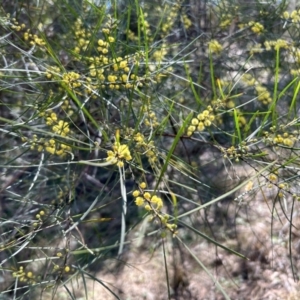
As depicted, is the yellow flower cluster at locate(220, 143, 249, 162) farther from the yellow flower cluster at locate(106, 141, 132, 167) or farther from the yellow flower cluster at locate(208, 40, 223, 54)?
the yellow flower cluster at locate(208, 40, 223, 54)

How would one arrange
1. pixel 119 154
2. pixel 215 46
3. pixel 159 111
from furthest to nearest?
pixel 215 46 < pixel 159 111 < pixel 119 154

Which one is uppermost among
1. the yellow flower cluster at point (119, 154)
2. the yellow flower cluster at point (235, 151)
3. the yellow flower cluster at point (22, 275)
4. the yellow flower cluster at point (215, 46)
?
the yellow flower cluster at point (119, 154)

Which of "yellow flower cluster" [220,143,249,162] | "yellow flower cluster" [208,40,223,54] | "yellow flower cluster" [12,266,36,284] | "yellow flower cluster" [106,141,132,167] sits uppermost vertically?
"yellow flower cluster" [106,141,132,167]

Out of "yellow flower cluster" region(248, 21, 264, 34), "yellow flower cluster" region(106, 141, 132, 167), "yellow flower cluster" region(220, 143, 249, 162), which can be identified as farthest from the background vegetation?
"yellow flower cluster" region(106, 141, 132, 167)

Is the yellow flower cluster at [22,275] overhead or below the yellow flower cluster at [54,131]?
below

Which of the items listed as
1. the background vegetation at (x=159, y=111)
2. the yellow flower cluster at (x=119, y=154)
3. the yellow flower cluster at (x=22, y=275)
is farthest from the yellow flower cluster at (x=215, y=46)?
the yellow flower cluster at (x=119, y=154)

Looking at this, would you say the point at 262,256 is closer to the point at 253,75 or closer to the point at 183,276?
the point at 183,276

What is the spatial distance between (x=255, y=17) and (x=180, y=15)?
402 millimetres

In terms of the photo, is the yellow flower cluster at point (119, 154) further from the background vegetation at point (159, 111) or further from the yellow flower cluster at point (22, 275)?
the yellow flower cluster at point (22, 275)

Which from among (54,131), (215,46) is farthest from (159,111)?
(54,131)

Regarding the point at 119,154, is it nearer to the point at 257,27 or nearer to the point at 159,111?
the point at 159,111

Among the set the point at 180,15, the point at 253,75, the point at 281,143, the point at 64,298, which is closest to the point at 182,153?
the point at 253,75

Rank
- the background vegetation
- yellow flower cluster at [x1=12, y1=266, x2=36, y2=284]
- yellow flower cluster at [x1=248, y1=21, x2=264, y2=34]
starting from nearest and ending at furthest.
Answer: yellow flower cluster at [x1=12, y1=266, x2=36, y2=284]
the background vegetation
yellow flower cluster at [x1=248, y1=21, x2=264, y2=34]

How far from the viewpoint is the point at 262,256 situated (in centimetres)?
327
